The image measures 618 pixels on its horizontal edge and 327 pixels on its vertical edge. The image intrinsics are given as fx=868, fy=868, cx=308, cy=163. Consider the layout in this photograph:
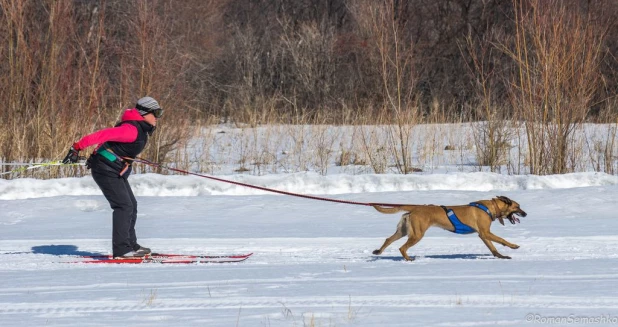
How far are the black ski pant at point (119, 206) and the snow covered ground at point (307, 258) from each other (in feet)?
1.16

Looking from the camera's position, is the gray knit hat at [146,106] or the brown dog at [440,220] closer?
the brown dog at [440,220]

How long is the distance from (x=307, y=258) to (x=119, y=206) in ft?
5.59

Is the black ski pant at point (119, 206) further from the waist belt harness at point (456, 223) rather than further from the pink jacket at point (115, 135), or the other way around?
the waist belt harness at point (456, 223)

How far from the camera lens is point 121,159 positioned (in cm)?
748

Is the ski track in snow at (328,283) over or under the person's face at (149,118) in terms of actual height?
under

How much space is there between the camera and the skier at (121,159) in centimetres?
738

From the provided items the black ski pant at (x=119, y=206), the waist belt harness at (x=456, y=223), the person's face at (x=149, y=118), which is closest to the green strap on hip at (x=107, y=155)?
the black ski pant at (x=119, y=206)

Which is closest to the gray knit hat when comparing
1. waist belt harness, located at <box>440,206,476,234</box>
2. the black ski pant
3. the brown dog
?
the black ski pant

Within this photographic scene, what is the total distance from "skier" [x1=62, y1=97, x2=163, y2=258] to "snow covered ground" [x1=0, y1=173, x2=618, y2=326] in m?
0.40

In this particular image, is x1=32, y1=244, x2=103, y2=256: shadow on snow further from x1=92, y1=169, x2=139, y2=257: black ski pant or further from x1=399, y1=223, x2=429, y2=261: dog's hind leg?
x1=399, y1=223, x2=429, y2=261: dog's hind leg

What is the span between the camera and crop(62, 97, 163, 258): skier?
24.2ft

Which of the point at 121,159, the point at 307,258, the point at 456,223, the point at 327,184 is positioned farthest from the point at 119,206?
the point at 327,184

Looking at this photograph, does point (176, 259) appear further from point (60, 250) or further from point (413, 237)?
point (413, 237)

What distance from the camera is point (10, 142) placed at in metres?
13.0
